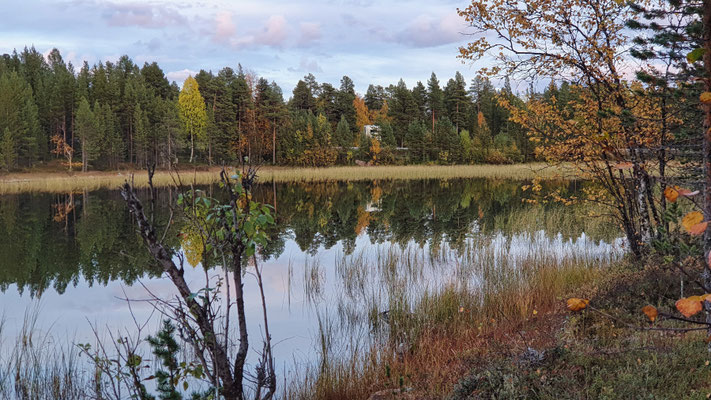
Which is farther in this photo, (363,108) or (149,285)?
(363,108)

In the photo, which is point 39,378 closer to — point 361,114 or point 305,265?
point 305,265

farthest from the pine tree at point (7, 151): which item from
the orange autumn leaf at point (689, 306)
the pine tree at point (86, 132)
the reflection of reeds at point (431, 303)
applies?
the orange autumn leaf at point (689, 306)

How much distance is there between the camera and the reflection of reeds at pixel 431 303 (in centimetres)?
522

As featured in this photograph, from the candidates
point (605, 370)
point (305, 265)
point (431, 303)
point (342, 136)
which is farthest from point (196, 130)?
point (605, 370)

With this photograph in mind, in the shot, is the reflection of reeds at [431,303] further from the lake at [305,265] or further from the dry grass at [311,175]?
the dry grass at [311,175]

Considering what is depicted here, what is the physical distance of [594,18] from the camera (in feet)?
27.3

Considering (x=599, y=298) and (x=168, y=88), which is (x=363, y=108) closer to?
(x=168, y=88)

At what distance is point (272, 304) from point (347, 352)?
2.71m

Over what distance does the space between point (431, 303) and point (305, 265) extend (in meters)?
3.86

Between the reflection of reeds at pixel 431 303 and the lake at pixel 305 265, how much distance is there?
54mm

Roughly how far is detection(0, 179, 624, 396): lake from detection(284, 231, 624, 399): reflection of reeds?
0.05 m

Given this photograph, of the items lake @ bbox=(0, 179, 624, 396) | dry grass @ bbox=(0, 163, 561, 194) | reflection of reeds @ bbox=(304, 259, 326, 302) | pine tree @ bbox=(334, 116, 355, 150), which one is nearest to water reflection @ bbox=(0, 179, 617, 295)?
lake @ bbox=(0, 179, 624, 396)

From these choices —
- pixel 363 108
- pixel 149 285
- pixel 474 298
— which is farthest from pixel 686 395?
pixel 363 108

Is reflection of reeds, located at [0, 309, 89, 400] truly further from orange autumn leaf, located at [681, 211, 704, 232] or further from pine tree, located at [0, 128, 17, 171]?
pine tree, located at [0, 128, 17, 171]
